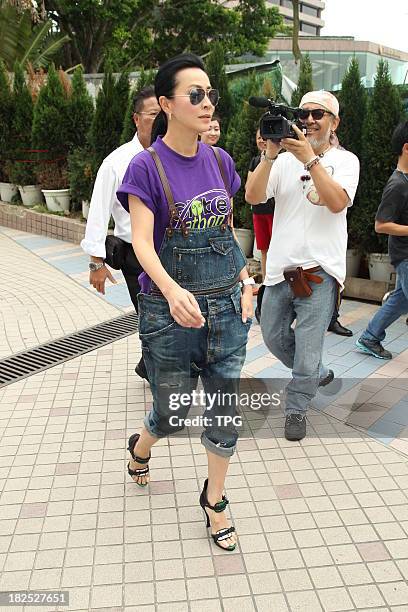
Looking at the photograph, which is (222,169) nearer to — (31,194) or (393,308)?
(393,308)

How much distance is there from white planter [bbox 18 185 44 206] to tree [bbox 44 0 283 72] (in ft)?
35.6

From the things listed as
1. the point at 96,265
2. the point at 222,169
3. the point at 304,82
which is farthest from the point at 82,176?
the point at 222,169

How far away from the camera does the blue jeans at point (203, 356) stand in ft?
7.48

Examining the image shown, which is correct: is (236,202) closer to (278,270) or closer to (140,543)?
(278,270)

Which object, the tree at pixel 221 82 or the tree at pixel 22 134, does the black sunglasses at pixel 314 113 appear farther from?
the tree at pixel 22 134

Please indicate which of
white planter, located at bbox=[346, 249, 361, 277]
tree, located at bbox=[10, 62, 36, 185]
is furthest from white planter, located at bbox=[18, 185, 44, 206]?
white planter, located at bbox=[346, 249, 361, 277]

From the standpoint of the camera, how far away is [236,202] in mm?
6801

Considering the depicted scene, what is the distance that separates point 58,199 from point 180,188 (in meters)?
7.76

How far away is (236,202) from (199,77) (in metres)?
4.65

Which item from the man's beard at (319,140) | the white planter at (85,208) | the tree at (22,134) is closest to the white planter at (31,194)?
the tree at (22,134)

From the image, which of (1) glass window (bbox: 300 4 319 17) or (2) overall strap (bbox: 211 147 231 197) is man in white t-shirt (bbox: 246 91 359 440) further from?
(1) glass window (bbox: 300 4 319 17)

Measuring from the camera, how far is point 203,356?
2.37 metres

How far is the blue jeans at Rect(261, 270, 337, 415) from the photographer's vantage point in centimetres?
314

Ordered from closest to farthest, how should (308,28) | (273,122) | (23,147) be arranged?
(273,122), (23,147), (308,28)
